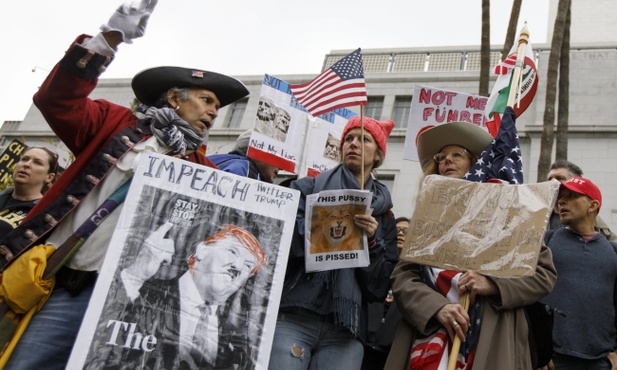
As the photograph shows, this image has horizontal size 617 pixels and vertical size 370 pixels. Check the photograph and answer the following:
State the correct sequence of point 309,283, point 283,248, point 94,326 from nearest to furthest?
point 94,326
point 283,248
point 309,283

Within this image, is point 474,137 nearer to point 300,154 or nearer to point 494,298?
point 494,298

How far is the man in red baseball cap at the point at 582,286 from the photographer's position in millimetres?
3520

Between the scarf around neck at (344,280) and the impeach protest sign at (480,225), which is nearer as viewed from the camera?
the impeach protest sign at (480,225)

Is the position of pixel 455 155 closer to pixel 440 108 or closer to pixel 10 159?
pixel 440 108

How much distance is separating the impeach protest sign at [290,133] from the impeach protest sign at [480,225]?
11.2 ft

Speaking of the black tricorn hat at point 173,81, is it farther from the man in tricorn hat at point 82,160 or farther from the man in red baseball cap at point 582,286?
the man in red baseball cap at point 582,286

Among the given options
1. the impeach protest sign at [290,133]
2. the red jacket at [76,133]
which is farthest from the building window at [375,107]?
the red jacket at [76,133]

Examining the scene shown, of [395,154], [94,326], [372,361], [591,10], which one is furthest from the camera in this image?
[591,10]

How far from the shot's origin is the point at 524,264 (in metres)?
2.68

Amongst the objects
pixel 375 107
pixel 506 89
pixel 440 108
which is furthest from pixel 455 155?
pixel 375 107

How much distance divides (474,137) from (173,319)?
226 centimetres


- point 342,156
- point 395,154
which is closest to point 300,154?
point 342,156

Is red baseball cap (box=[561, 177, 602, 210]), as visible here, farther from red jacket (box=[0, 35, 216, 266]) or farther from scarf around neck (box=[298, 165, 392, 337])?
red jacket (box=[0, 35, 216, 266])

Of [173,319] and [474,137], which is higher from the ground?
[474,137]
